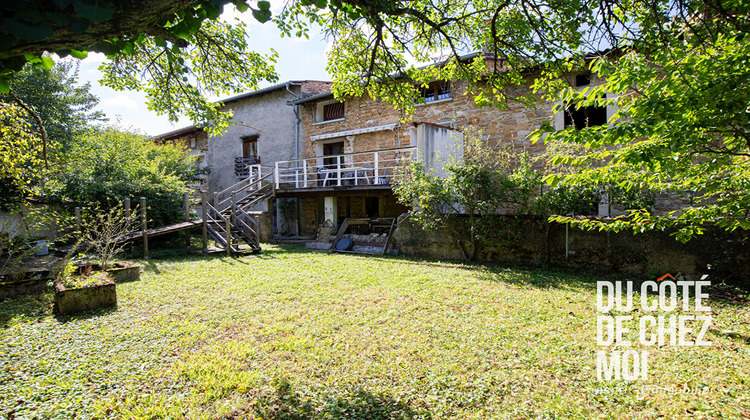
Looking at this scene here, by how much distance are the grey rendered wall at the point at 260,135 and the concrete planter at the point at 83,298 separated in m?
11.3

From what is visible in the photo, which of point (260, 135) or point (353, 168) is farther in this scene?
point (260, 135)

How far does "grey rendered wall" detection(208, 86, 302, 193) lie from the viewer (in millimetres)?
16109

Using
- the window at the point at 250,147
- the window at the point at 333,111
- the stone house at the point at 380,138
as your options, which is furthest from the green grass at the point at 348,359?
the window at the point at 250,147

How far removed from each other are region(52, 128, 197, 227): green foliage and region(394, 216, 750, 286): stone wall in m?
7.92

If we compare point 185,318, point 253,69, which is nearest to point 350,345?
point 185,318

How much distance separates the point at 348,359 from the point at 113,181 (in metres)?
11.1

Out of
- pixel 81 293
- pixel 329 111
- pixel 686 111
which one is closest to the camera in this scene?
pixel 686 111

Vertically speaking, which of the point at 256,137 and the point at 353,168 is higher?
the point at 256,137

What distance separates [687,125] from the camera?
8.29 ft

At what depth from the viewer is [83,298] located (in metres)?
4.73

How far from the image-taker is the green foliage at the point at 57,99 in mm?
13477

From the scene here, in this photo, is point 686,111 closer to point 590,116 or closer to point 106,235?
point 106,235

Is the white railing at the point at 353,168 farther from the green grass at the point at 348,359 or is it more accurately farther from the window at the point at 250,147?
the green grass at the point at 348,359

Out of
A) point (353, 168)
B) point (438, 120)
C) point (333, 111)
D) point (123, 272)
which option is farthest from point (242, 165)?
point (123, 272)
